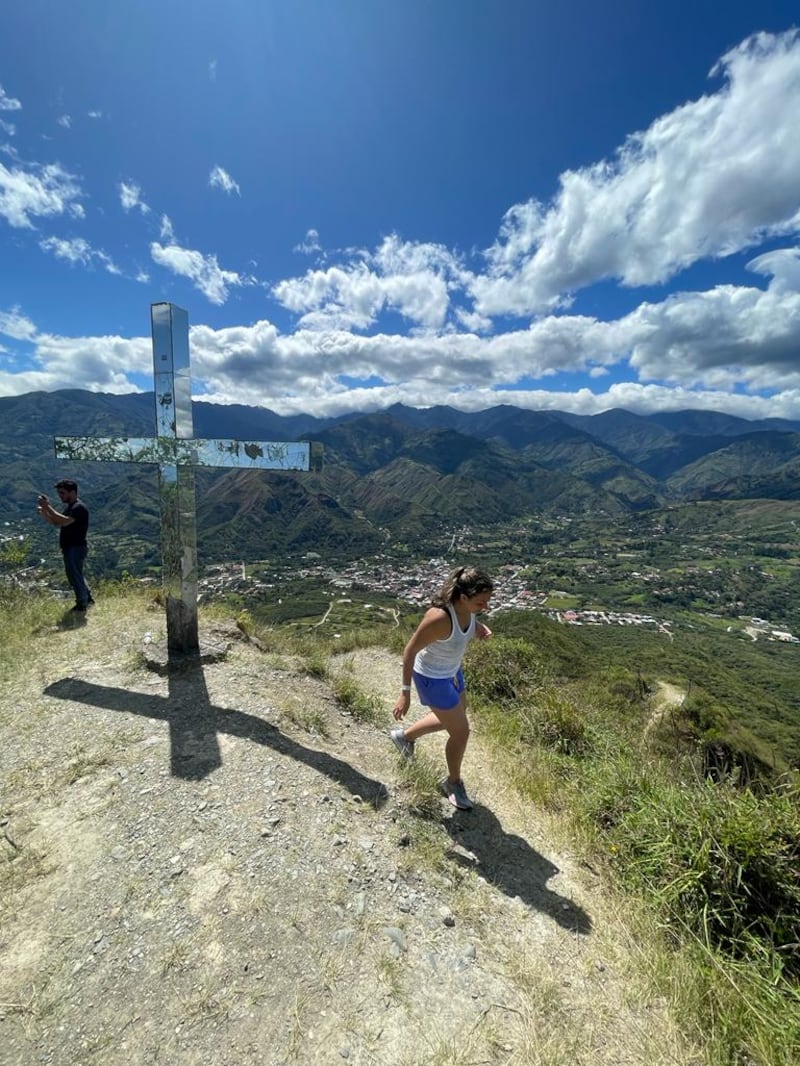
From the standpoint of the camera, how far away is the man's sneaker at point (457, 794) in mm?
4344

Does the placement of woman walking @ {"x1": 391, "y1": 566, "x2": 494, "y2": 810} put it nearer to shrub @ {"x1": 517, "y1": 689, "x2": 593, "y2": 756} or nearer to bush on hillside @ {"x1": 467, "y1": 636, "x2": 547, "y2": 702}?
shrub @ {"x1": 517, "y1": 689, "x2": 593, "y2": 756}

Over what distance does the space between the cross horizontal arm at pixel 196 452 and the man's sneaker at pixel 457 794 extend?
3.77 meters

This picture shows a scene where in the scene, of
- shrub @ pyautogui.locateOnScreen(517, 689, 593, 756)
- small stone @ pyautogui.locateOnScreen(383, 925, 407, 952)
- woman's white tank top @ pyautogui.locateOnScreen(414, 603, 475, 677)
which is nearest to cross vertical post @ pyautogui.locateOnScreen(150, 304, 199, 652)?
woman's white tank top @ pyautogui.locateOnScreen(414, 603, 475, 677)

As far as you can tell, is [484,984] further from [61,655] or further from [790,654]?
[790,654]

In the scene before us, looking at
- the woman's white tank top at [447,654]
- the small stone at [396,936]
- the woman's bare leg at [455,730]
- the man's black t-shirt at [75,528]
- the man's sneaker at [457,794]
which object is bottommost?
the man's sneaker at [457,794]

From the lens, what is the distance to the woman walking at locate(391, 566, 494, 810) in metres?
4.07

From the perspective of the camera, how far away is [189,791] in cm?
381

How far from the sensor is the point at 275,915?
282cm

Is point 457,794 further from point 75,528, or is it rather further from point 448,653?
point 75,528

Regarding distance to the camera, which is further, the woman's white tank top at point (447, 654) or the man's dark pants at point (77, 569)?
the man's dark pants at point (77, 569)

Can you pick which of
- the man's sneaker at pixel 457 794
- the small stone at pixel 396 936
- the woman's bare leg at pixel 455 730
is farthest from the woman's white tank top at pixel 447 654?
the small stone at pixel 396 936

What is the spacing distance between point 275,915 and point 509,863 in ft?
6.39

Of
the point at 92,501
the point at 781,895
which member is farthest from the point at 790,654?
the point at 92,501

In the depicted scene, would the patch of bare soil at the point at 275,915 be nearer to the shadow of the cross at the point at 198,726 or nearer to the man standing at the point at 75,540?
the shadow of the cross at the point at 198,726
